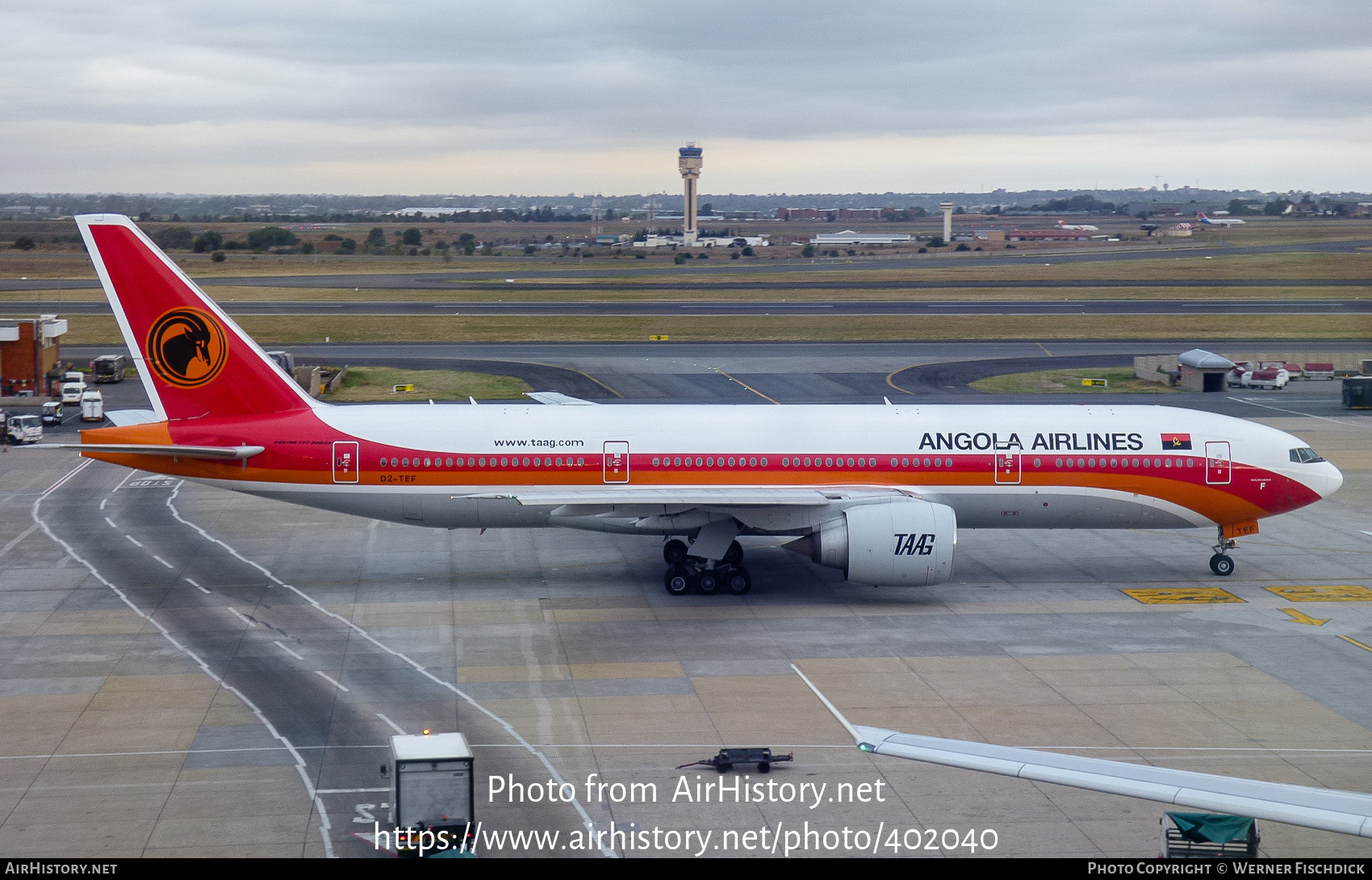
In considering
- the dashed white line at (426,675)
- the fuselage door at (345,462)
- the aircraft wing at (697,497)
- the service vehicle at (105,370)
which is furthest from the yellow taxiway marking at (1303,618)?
the service vehicle at (105,370)

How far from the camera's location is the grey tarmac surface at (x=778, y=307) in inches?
3971

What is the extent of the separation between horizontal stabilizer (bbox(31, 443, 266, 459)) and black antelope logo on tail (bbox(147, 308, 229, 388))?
5.96ft

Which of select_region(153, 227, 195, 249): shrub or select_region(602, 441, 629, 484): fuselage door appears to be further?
select_region(153, 227, 195, 249): shrub

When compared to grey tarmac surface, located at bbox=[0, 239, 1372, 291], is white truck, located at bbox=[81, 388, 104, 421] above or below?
below

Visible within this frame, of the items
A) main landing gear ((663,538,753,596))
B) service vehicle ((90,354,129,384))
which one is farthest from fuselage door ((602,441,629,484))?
service vehicle ((90,354,129,384))

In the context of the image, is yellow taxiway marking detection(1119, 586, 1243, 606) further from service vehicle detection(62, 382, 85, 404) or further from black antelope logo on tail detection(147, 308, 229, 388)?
service vehicle detection(62, 382, 85, 404)

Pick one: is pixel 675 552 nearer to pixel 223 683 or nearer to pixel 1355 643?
pixel 223 683

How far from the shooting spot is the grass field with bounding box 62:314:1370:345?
87375 mm

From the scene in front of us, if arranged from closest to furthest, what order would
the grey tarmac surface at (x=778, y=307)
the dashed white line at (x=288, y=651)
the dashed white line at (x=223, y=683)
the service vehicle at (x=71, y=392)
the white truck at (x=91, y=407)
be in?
the dashed white line at (x=223, y=683)
the dashed white line at (x=288, y=651)
the white truck at (x=91, y=407)
the service vehicle at (x=71, y=392)
the grey tarmac surface at (x=778, y=307)

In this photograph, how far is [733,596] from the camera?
3231 centimetres

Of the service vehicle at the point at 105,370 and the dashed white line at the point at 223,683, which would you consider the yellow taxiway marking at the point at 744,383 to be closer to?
the service vehicle at the point at 105,370

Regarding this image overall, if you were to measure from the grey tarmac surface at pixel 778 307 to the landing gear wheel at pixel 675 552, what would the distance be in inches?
2683

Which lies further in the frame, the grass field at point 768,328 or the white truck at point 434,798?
the grass field at point 768,328
